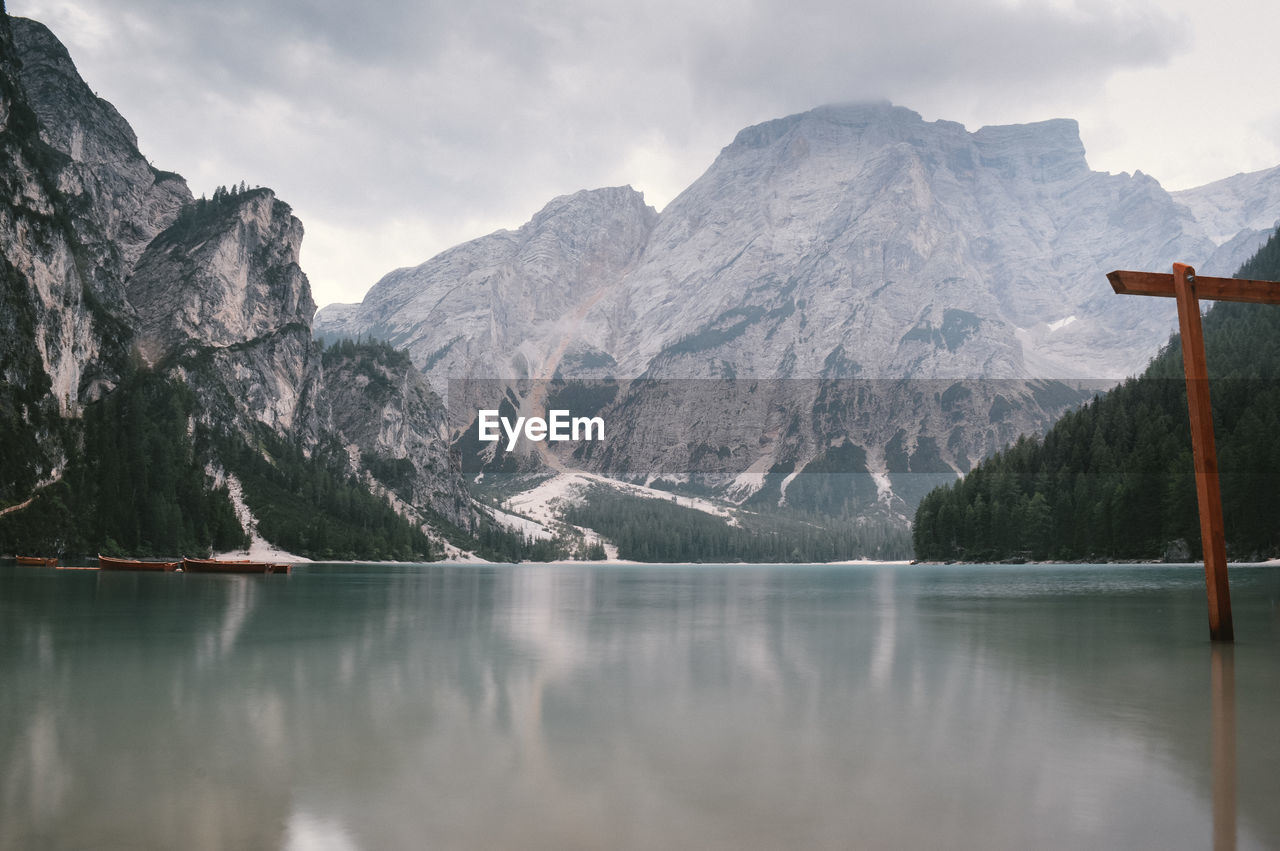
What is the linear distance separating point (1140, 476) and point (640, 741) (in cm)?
13035

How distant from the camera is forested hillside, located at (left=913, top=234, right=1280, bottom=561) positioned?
11038 cm

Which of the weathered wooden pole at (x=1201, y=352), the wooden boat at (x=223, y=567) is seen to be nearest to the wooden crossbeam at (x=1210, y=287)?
the weathered wooden pole at (x=1201, y=352)

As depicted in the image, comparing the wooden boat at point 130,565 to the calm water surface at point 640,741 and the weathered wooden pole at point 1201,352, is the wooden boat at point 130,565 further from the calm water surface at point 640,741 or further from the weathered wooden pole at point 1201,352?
the weathered wooden pole at point 1201,352

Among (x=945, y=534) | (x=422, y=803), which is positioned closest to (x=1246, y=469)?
(x=945, y=534)

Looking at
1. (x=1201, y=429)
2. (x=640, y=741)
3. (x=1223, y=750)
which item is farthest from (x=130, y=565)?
(x=1223, y=750)

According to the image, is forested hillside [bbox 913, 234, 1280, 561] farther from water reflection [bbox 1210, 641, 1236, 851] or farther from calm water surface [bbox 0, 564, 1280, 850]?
water reflection [bbox 1210, 641, 1236, 851]

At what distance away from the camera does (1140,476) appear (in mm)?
126188

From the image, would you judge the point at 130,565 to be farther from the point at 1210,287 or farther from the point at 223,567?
the point at 1210,287

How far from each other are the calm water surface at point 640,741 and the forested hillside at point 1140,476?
86.7 metres

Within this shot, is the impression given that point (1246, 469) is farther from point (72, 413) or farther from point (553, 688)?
point (72, 413)

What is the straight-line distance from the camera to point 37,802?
1275 centimetres

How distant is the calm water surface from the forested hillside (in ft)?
285

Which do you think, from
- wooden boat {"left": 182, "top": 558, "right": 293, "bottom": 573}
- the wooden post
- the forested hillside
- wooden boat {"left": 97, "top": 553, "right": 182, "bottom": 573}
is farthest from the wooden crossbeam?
wooden boat {"left": 97, "top": 553, "right": 182, "bottom": 573}

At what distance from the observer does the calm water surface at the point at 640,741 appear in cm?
1181
